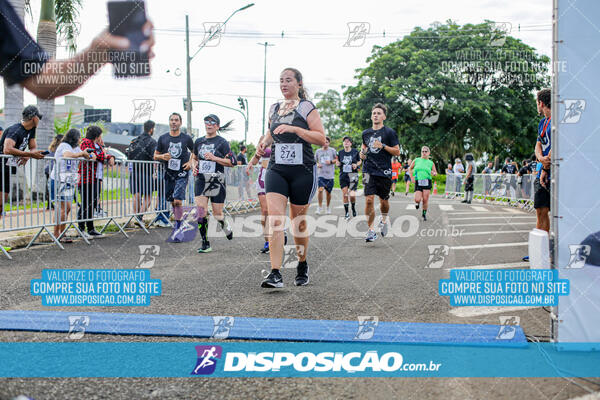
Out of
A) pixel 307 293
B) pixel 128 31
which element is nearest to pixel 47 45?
pixel 128 31

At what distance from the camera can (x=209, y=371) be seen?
282 cm

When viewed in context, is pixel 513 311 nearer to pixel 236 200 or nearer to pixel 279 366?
pixel 279 366

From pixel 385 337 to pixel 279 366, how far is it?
0.78 metres

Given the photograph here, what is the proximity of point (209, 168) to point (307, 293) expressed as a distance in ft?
11.3

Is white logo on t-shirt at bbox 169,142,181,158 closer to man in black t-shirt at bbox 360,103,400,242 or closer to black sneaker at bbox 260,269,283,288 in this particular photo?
man in black t-shirt at bbox 360,103,400,242

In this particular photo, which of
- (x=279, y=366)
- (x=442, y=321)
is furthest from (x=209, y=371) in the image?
(x=442, y=321)

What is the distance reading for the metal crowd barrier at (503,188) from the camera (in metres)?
18.9

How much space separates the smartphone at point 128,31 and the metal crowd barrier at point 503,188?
1283 centimetres

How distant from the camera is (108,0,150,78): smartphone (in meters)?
15.6

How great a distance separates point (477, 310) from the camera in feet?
13.6

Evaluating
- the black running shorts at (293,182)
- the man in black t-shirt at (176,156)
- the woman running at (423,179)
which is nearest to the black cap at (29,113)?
the man in black t-shirt at (176,156)

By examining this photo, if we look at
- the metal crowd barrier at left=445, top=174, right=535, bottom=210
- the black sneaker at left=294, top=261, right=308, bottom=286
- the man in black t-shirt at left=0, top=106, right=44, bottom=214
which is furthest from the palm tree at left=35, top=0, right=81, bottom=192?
the metal crowd barrier at left=445, top=174, right=535, bottom=210

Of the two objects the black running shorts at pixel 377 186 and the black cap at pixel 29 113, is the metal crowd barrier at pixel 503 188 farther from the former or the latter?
the black cap at pixel 29 113

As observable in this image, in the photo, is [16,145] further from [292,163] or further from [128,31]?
[128,31]
